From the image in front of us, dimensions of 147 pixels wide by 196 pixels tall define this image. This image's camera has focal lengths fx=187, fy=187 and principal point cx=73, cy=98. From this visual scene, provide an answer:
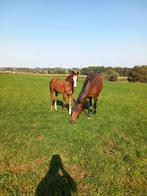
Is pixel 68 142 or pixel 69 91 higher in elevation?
pixel 69 91

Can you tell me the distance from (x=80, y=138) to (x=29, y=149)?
79.2 inches

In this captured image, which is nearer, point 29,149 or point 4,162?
point 4,162

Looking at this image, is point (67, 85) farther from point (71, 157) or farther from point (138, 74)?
point (138, 74)

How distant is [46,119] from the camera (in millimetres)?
9914

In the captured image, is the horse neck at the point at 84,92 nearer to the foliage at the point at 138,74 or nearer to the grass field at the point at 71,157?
the grass field at the point at 71,157

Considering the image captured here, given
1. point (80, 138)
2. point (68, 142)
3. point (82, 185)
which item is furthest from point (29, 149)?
point (82, 185)

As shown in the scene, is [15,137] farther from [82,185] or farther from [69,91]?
[69,91]

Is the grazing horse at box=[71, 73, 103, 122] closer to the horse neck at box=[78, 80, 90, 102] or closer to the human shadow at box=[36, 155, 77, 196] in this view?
the horse neck at box=[78, 80, 90, 102]

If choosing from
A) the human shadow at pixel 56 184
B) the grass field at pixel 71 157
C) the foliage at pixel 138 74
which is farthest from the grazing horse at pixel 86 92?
the foliage at pixel 138 74

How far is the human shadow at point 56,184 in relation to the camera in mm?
4172

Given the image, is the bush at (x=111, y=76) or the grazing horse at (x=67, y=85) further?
the bush at (x=111, y=76)

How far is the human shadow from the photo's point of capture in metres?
4.17

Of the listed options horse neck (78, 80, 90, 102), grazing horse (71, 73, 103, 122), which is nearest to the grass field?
grazing horse (71, 73, 103, 122)

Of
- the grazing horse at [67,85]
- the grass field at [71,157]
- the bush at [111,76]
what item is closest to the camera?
the grass field at [71,157]
